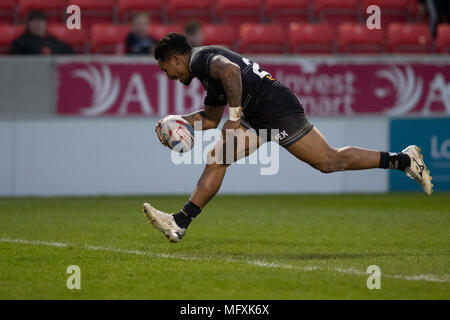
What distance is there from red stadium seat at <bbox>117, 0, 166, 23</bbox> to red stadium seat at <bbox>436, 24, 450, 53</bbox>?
510cm

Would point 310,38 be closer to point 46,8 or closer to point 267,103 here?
point 46,8

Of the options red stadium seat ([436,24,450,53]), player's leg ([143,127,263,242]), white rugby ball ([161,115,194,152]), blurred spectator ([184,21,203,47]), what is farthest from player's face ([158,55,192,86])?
red stadium seat ([436,24,450,53])

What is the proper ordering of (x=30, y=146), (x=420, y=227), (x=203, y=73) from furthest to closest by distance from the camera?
(x=30, y=146) → (x=420, y=227) → (x=203, y=73)

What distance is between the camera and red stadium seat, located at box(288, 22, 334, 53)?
1479 centimetres

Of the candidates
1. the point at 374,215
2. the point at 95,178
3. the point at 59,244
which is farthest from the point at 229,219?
the point at 95,178

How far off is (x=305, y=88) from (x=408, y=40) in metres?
2.67

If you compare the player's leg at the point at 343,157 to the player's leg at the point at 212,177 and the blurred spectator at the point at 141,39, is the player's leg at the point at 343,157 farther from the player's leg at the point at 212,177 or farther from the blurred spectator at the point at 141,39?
the blurred spectator at the point at 141,39

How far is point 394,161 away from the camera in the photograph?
7453 mm

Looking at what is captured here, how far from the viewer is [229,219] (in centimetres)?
988

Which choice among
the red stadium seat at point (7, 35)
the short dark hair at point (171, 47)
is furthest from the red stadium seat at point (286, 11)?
the short dark hair at point (171, 47)

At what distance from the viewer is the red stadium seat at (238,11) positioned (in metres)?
15.7

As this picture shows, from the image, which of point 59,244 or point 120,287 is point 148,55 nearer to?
point 59,244

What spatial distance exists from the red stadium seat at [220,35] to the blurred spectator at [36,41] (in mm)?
2615
